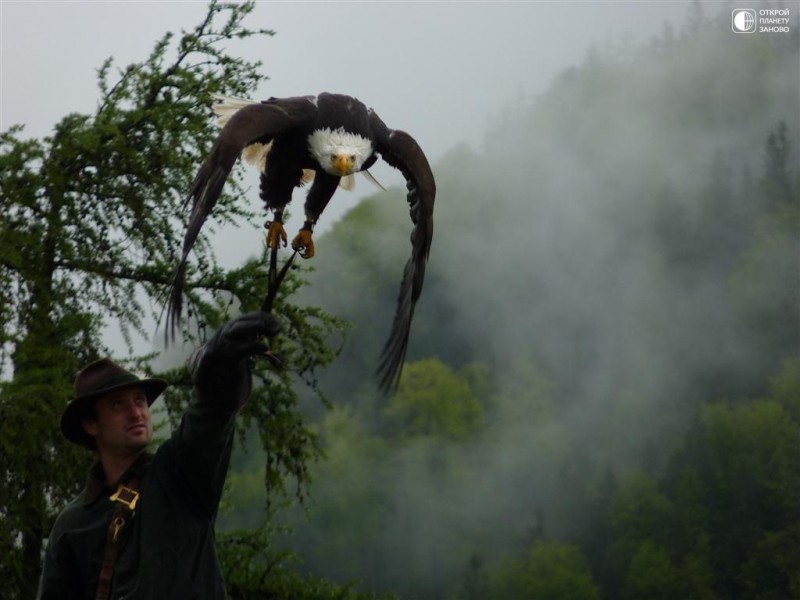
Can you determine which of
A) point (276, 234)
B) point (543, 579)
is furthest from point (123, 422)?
point (543, 579)

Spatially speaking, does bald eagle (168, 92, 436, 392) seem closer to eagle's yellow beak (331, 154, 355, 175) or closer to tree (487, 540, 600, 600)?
eagle's yellow beak (331, 154, 355, 175)

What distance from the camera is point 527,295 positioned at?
37594 millimetres

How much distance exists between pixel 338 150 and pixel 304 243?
1.22 feet

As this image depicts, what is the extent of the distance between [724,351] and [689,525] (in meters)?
7.84

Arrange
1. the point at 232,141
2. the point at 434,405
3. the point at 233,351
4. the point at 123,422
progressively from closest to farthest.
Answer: the point at 233,351
the point at 123,422
the point at 232,141
the point at 434,405

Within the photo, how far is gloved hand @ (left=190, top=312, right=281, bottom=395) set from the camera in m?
2.87

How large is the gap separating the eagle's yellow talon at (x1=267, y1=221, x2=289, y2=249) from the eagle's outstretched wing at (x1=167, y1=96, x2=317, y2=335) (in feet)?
→ 0.65

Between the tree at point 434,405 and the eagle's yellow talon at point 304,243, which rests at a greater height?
the tree at point 434,405

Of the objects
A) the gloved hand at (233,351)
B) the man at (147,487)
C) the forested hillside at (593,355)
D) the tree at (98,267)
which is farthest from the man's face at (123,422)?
the forested hillside at (593,355)

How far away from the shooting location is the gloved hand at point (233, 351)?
9.40 ft

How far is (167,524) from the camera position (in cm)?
314

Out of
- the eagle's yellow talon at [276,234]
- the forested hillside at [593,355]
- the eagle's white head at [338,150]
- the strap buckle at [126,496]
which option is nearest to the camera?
the strap buckle at [126,496]

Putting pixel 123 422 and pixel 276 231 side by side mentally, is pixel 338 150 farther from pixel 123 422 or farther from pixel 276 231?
pixel 123 422

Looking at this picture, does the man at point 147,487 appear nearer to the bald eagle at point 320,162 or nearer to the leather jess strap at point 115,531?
the leather jess strap at point 115,531
